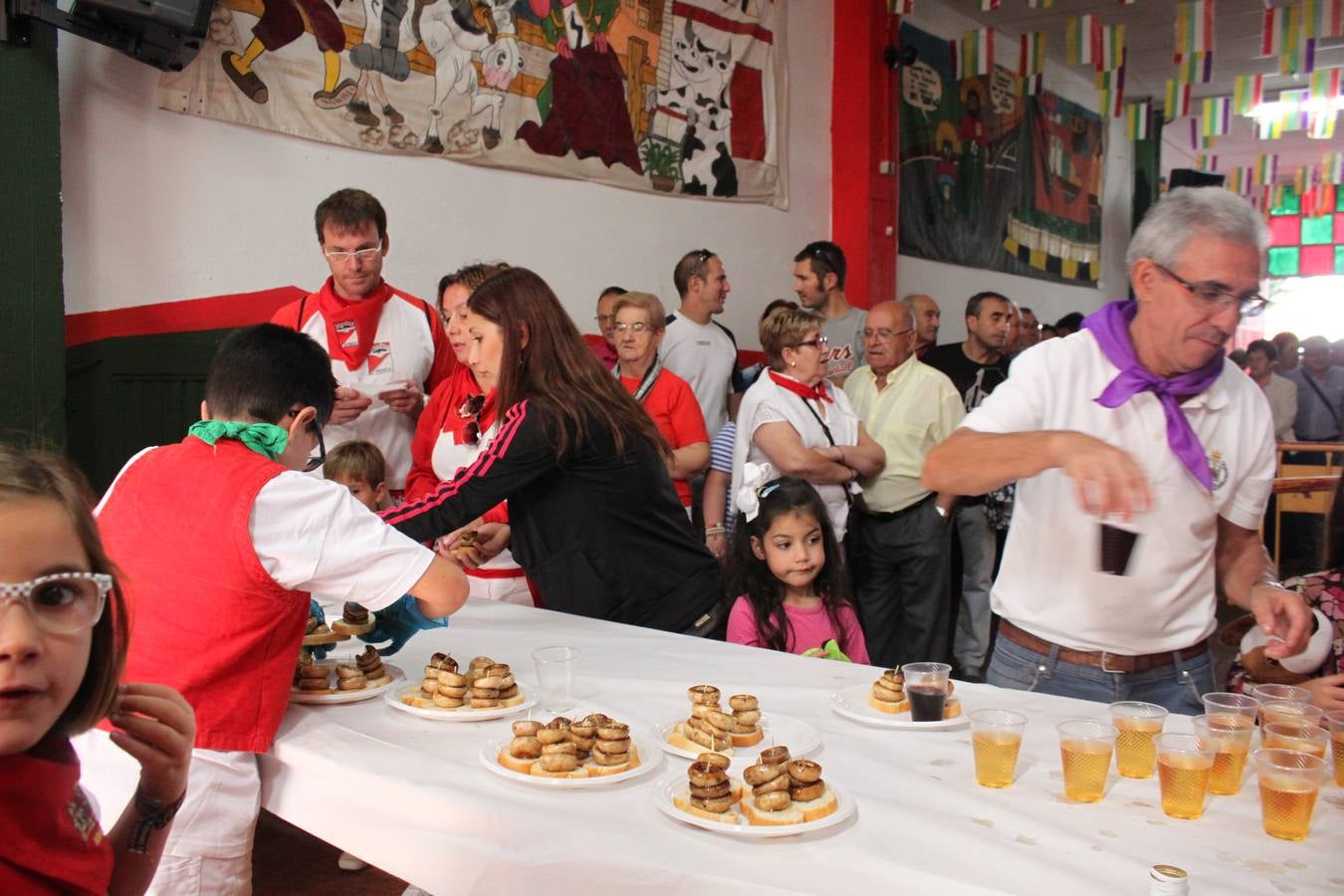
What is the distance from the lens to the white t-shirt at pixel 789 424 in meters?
3.92

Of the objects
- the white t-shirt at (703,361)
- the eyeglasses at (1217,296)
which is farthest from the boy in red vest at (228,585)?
the white t-shirt at (703,361)

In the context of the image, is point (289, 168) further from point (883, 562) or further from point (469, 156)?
point (883, 562)

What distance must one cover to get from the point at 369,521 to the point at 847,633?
1489 millimetres

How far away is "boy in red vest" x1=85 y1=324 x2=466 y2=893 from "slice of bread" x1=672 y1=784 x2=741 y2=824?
0.64 m

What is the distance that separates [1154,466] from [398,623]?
147 centimetres

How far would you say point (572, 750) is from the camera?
1537 millimetres

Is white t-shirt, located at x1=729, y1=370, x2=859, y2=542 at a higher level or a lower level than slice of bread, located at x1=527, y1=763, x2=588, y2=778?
higher

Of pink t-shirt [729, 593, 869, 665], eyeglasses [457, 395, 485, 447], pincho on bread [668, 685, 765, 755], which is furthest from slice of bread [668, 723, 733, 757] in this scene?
eyeglasses [457, 395, 485, 447]

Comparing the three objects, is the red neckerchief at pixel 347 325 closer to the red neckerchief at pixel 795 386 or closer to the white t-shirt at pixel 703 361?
the red neckerchief at pixel 795 386

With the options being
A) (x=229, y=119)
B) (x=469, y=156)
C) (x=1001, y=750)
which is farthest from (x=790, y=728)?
(x=469, y=156)

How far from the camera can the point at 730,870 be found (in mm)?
1240

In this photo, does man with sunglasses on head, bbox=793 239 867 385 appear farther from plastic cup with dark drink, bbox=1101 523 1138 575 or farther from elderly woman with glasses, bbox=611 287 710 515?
plastic cup with dark drink, bbox=1101 523 1138 575

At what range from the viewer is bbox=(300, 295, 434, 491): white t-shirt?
11.4 ft

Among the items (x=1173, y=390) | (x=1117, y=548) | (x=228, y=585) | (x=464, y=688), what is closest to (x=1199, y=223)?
(x=1173, y=390)
